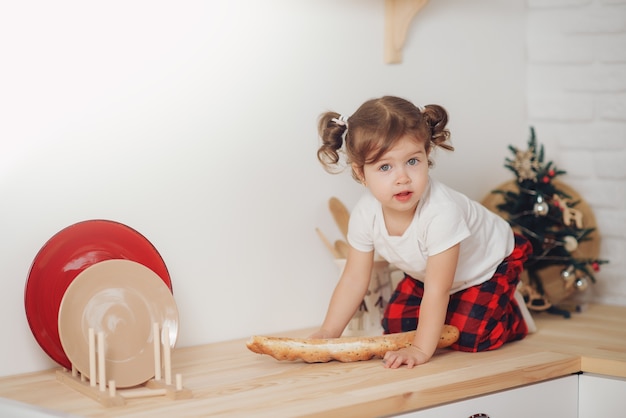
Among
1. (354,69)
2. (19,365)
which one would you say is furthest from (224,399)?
(354,69)

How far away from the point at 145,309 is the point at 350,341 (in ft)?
1.22

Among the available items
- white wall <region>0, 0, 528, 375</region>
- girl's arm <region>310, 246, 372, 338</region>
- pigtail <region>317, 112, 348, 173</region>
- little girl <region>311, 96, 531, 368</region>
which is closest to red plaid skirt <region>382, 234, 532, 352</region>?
little girl <region>311, 96, 531, 368</region>

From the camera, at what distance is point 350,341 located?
64.4 inches

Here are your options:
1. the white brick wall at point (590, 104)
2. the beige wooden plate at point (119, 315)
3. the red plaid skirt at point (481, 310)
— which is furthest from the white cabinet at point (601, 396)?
the beige wooden plate at point (119, 315)

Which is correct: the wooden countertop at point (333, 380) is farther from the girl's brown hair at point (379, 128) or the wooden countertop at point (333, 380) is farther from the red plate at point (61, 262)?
the girl's brown hair at point (379, 128)

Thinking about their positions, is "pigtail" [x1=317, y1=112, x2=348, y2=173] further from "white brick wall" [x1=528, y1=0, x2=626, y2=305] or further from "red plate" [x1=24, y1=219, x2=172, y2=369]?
"white brick wall" [x1=528, y1=0, x2=626, y2=305]

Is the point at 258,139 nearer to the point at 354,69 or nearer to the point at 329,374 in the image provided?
the point at 354,69

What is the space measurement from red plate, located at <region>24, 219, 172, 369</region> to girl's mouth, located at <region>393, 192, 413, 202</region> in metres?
0.48

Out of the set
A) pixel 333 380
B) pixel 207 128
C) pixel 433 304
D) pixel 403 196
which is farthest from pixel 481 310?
pixel 207 128

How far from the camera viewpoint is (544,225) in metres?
2.16

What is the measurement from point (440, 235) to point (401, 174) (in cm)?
14

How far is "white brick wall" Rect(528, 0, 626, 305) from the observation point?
224 cm

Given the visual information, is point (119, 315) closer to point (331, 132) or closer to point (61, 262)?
point (61, 262)

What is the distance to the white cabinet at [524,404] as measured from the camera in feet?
4.91
